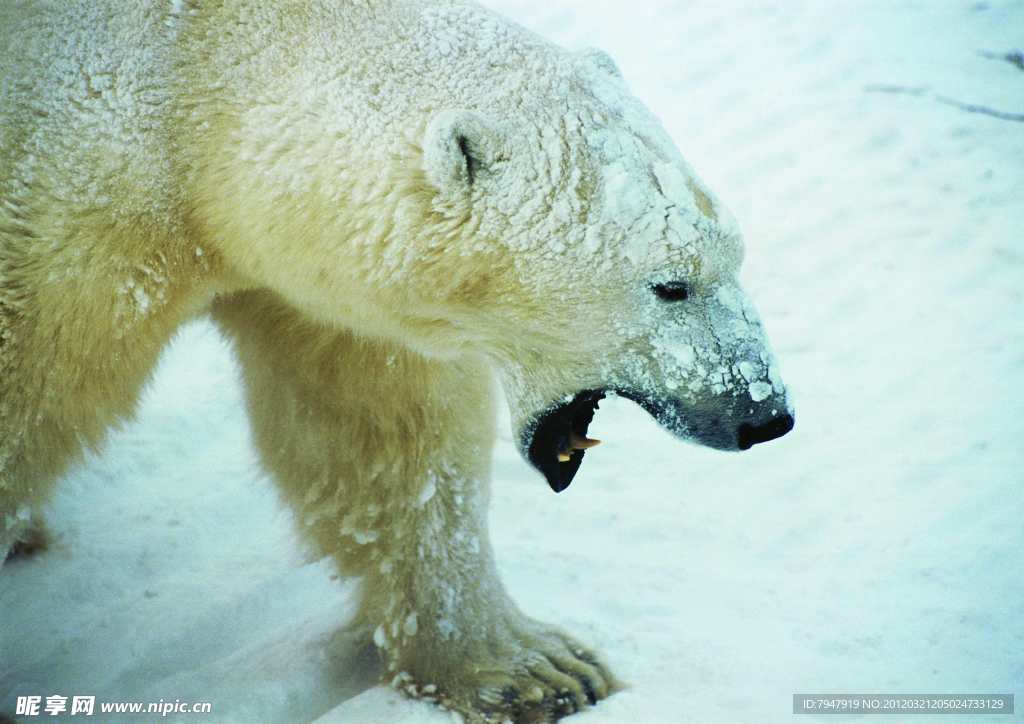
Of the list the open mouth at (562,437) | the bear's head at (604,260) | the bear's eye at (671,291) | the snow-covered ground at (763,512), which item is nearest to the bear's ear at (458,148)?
the bear's head at (604,260)

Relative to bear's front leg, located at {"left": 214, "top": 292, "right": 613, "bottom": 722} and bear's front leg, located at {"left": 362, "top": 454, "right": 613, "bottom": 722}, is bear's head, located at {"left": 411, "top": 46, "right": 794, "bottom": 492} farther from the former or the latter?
bear's front leg, located at {"left": 362, "top": 454, "right": 613, "bottom": 722}

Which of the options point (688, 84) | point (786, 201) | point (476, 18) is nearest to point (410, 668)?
point (476, 18)

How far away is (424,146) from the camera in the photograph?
1918mm

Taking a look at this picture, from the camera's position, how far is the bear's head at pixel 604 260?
195 centimetres

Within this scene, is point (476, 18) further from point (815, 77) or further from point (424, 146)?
point (815, 77)

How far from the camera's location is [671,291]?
2006 mm

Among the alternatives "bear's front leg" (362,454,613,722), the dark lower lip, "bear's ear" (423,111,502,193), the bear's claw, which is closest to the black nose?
the dark lower lip

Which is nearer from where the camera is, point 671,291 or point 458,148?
point 458,148

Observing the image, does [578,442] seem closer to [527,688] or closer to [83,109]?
[527,688]

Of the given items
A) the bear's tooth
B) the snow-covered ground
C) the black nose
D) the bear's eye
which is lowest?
the snow-covered ground

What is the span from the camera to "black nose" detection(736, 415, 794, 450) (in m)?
2.09

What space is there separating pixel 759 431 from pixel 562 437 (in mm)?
424

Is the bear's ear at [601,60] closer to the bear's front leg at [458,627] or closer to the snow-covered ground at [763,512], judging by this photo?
the bear's front leg at [458,627]

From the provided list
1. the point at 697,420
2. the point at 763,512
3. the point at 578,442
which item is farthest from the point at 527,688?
the point at 763,512
